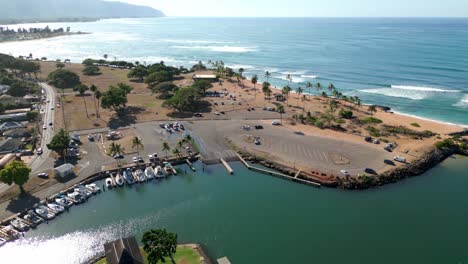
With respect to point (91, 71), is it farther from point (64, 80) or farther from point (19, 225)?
point (19, 225)

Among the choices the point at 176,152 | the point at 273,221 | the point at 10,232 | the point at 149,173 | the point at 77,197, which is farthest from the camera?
the point at 176,152

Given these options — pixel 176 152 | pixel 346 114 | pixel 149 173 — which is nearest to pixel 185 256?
pixel 149 173

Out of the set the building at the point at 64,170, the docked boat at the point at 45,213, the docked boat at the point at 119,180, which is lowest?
the docked boat at the point at 45,213

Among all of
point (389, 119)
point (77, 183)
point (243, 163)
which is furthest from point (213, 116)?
point (389, 119)

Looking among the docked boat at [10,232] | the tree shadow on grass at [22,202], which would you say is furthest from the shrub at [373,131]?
the docked boat at [10,232]

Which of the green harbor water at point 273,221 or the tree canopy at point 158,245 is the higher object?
the tree canopy at point 158,245

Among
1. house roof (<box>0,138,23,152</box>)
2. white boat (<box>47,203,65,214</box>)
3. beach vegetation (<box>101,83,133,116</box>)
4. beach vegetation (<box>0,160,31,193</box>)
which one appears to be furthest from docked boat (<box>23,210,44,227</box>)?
beach vegetation (<box>101,83,133,116</box>)

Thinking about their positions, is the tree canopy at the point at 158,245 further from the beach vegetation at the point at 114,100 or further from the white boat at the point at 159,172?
the beach vegetation at the point at 114,100
